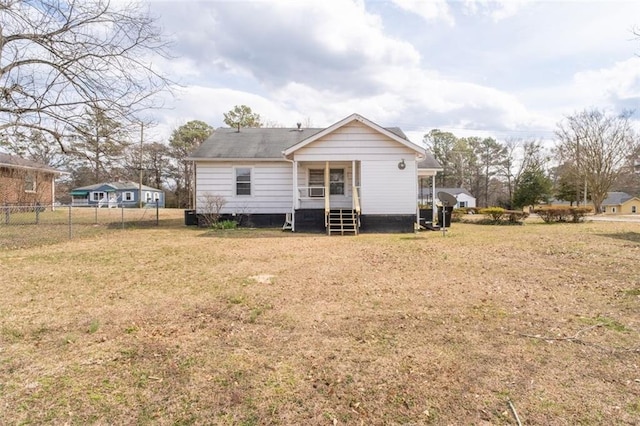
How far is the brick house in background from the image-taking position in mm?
20828

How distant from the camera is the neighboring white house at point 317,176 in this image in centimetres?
1337

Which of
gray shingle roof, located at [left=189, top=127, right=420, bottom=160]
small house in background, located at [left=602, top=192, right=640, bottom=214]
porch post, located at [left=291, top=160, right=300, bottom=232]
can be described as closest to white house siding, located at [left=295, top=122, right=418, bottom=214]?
porch post, located at [left=291, top=160, right=300, bottom=232]

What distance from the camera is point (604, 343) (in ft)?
10.9

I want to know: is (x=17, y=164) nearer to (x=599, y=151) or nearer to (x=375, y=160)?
(x=375, y=160)

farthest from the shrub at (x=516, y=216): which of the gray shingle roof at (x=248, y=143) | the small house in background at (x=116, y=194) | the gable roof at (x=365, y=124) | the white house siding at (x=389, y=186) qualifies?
the small house in background at (x=116, y=194)

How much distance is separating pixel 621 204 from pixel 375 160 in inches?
2450

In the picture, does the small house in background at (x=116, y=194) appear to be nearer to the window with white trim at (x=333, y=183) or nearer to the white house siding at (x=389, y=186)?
the window with white trim at (x=333, y=183)

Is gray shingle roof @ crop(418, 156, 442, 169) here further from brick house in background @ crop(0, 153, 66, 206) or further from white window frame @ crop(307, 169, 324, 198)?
brick house in background @ crop(0, 153, 66, 206)

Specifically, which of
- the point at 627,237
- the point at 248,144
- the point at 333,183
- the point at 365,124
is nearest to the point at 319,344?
the point at 365,124

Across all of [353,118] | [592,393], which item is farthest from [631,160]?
[592,393]

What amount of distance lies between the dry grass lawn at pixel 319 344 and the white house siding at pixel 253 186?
847cm

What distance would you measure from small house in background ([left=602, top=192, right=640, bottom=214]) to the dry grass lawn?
6110cm

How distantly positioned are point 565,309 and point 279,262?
505 cm

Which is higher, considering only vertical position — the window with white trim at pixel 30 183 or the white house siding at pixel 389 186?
the window with white trim at pixel 30 183
